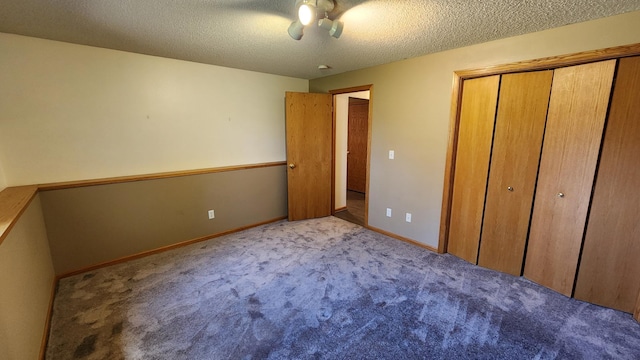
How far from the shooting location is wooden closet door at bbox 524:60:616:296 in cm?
191

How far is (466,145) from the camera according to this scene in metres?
2.60

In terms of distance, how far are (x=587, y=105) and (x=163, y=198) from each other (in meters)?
4.04

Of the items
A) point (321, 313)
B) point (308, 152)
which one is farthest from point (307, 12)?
point (308, 152)

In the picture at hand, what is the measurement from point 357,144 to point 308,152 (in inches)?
89.8

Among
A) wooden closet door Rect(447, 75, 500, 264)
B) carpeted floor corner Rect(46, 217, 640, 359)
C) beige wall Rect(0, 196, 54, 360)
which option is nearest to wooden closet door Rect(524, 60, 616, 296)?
carpeted floor corner Rect(46, 217, 640, 359)

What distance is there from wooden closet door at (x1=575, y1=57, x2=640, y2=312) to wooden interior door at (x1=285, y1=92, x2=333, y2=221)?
2.90m

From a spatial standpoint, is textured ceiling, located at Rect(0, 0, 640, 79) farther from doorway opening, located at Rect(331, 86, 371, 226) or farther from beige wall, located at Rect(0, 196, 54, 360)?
beige wall, located at Rect(0, 196, 54, 360)

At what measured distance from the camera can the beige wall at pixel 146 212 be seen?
2.37 m

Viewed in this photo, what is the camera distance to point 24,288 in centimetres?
147

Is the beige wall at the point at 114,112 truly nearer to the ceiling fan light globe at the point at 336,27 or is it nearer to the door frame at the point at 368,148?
the door frame at the point at 368,148

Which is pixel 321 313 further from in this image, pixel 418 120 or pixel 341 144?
pixel 341 144

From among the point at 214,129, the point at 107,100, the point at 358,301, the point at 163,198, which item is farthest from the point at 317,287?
the point at 107,100

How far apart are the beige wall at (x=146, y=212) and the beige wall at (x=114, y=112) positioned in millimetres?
205

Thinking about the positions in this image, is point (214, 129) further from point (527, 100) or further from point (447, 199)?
point (527, 100)
